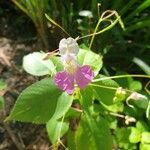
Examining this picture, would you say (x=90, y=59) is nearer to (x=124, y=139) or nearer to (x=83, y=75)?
(x=83, y=75)

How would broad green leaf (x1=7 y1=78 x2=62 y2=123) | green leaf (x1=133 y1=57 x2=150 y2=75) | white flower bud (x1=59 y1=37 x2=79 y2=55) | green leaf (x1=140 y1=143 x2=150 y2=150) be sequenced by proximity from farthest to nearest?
green leaf (x1=133 y1=57 x2=150 y2=75) → green leaf (x1=140 y1=143 x2=150 y2=150) → broad green leaf (x1=7 y1=78 x2=62 y2=123) → white flower bud (x1=59 y1=37 x2=79 y2=55)

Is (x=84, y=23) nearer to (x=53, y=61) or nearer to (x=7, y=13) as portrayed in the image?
(x=7, y=13)

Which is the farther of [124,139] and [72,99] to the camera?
[124,139]

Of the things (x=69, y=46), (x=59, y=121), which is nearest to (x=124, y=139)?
(x=59, y=121)

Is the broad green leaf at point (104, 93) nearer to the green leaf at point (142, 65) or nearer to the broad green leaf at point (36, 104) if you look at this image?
the broad green leaf at point (36, 104)

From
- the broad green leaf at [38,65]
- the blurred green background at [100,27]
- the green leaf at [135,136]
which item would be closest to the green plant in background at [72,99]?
the broad green leaf at [38,65]

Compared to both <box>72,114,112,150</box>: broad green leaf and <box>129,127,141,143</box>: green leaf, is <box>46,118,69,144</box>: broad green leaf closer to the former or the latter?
<box>72,114,112,150</box>: broad green leaf

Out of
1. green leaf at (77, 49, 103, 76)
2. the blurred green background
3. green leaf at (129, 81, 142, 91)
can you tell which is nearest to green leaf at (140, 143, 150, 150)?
green leaf at (129, 81, 142, 91)
